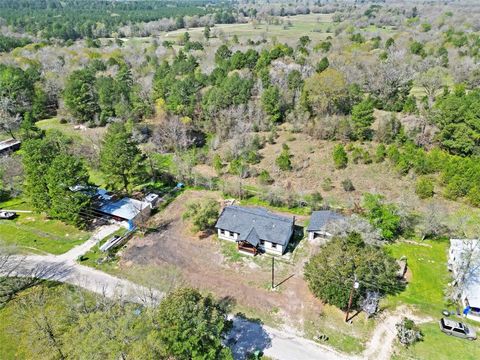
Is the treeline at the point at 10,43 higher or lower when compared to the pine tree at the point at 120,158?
higher

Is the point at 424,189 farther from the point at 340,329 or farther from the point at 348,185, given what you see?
the point at 340,329

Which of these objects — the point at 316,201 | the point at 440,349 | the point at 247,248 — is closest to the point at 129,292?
the point at 247,248

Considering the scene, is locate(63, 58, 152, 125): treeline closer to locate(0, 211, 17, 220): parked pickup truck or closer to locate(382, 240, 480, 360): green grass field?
locate(0, 211, 17, 220): parked pickup truck

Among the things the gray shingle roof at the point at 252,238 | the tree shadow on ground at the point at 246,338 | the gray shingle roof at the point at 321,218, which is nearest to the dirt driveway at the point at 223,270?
the tree shadow on ground at the point at 246,338

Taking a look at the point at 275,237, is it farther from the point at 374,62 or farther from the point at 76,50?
the point at 76,50

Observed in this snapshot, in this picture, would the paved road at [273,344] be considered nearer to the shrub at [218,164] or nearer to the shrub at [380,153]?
the shrub at [218,164]

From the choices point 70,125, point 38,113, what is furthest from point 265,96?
point 38,113
